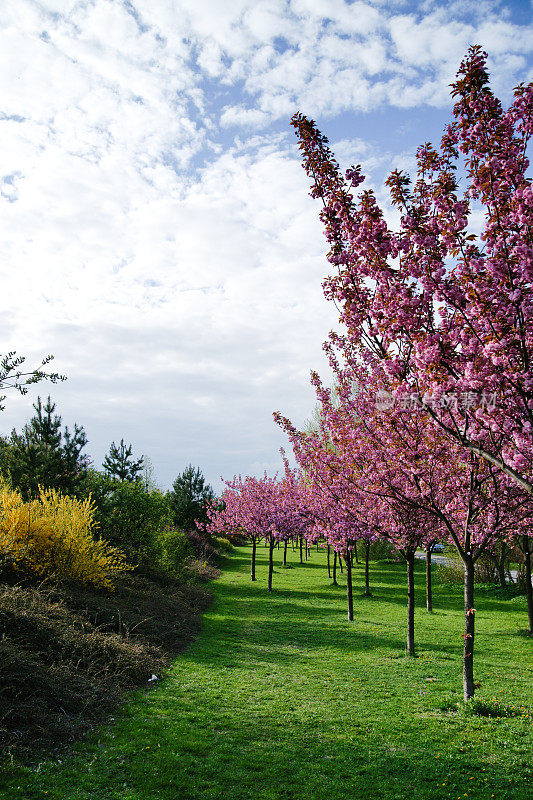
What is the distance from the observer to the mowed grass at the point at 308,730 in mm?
5699

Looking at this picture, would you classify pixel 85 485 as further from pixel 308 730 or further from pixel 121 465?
pixel 308 730

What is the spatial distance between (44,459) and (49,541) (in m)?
6.60

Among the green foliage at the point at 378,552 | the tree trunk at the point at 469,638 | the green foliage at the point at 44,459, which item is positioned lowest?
the green foliage at the point at 378,552

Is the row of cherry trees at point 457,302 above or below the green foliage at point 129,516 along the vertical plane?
above


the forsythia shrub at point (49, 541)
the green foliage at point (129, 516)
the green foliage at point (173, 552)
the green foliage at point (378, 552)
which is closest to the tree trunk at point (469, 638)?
the forsythia shrub at point (49, 541)

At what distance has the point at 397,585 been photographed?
91.7ft

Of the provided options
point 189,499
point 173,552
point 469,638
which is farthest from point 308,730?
point 189,499

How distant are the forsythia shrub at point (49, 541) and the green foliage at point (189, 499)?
2429 centimetres

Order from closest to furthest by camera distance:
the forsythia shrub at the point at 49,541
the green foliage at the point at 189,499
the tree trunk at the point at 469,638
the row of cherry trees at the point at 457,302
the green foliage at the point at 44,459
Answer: the row of cherry trees at the point at 457,302, the tree trunk at the point at 469,638, the forsythia shrub at the point at 49,541, the green foliage at the point at 44,459, the green foliage at the point at 189,499

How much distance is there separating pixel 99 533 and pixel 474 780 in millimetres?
15386

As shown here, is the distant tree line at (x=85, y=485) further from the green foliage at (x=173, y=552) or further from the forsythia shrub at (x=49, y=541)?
→ the forsythia shrub at (x=49, y=541)

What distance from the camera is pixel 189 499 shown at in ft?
124

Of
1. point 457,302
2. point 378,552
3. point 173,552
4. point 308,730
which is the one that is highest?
point 457,302

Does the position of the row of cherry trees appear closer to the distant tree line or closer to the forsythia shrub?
the forsythia shrub
